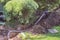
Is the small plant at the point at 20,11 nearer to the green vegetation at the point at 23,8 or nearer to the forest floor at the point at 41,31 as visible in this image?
the green vegetation at the point at 23,8

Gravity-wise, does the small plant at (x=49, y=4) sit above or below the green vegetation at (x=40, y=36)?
above

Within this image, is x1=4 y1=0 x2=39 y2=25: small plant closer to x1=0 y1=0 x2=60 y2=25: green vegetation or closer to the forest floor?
x1=0 y1=0 x2=60 y2=25: green vegetation

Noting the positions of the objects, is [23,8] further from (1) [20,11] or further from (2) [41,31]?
(2) [41,31]

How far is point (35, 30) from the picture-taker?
19.6 feet

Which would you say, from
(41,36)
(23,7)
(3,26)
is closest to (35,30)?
(41,36)

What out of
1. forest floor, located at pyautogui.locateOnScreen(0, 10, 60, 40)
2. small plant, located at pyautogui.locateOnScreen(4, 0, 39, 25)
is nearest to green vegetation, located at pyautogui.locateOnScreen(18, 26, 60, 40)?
forest floor, located at pyautogui.locateOnScreen(0, 10, 60, 40)

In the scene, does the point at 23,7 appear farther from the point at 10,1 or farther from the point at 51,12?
the point at 51,12

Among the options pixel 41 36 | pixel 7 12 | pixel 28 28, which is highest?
pixel 7 12

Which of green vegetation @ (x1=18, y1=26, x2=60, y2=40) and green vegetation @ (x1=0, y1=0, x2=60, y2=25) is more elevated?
green vegetation @ (x1=0, y1=0, x2=60, y2=25)

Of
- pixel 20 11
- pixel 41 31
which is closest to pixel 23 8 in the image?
pixel 20 11

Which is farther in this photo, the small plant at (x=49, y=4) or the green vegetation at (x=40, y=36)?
the small plant at (x=49, y=4)

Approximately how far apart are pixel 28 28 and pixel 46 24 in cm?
52

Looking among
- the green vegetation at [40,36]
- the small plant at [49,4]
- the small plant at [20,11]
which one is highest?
the small plant at [49,4]

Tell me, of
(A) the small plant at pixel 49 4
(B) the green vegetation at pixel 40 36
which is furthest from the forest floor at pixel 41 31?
(A) the small plant at pixel 49 4
